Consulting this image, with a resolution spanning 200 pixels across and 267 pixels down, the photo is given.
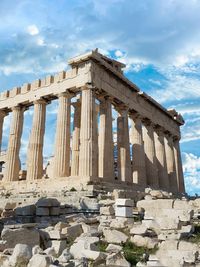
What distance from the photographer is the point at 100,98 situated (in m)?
29.5

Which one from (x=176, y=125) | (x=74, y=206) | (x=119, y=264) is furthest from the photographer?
(x=176, y=125)

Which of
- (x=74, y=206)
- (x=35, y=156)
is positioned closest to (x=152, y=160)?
(x=35, y=156)

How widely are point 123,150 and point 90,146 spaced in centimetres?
583

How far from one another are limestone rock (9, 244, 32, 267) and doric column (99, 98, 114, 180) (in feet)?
63.7

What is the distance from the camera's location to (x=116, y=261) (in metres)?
7.87

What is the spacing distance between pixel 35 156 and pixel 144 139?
12420mm

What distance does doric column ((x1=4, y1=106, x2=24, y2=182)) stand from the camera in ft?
99.8

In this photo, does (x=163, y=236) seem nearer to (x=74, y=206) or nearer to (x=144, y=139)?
(x=74, y=206)

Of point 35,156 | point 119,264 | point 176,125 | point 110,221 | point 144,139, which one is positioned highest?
point 176,125

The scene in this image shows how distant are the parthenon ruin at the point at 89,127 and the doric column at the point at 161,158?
0.11 m

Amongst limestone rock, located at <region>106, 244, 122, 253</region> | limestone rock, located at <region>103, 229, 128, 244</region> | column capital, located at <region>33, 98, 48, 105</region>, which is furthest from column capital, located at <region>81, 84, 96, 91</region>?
limestone rock, located at <region>106, 244, 122, 253</region>

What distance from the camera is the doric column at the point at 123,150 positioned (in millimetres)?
29562

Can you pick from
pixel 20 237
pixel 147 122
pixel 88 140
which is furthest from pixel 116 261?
pixel 147 122

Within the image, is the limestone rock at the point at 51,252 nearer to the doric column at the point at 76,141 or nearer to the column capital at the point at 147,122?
the doric column at the point at 76,141
